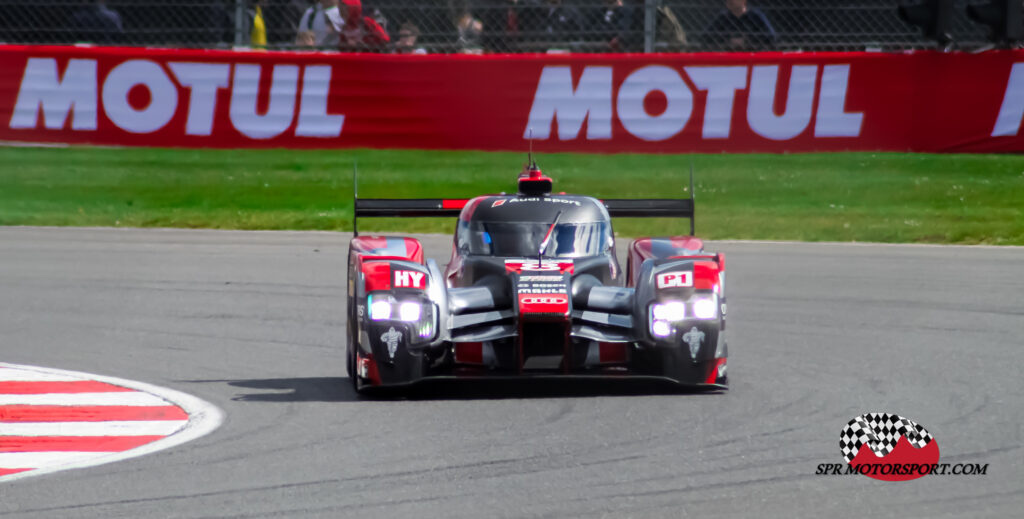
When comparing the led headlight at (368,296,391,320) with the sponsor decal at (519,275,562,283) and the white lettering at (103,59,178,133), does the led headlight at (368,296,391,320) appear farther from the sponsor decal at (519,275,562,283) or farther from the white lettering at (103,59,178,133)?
the white lettering at (103,59,178,133)

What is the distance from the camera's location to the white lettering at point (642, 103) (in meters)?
18.6

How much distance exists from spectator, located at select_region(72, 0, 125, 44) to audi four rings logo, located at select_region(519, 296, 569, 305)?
1286cm

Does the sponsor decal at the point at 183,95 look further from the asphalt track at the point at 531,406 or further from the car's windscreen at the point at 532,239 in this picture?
the car's windscreen at the point at 532,239

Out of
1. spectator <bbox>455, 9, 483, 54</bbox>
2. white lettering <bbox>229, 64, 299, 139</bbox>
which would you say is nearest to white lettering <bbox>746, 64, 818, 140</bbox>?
spectator <bbox>455, 9, 483, 54</bbox>

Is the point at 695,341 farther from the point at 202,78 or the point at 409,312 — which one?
the point at 202,78

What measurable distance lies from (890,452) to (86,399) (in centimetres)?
376

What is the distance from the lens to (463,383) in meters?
8.27

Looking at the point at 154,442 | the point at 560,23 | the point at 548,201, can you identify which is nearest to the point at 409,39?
the point at 560,23

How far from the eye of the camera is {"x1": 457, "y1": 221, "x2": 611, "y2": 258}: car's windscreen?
8500 mm

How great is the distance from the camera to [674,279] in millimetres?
7805

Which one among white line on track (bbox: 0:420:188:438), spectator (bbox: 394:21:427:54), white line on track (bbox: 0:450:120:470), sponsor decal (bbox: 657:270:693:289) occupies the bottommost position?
white line on track (bbox: 0:420:188:438)

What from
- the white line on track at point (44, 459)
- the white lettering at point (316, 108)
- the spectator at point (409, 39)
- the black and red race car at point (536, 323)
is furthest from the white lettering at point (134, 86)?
the white line on track at point (44, 459)

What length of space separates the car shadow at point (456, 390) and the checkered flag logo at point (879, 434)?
966 mm

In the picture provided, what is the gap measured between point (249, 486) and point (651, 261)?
9.56ft
